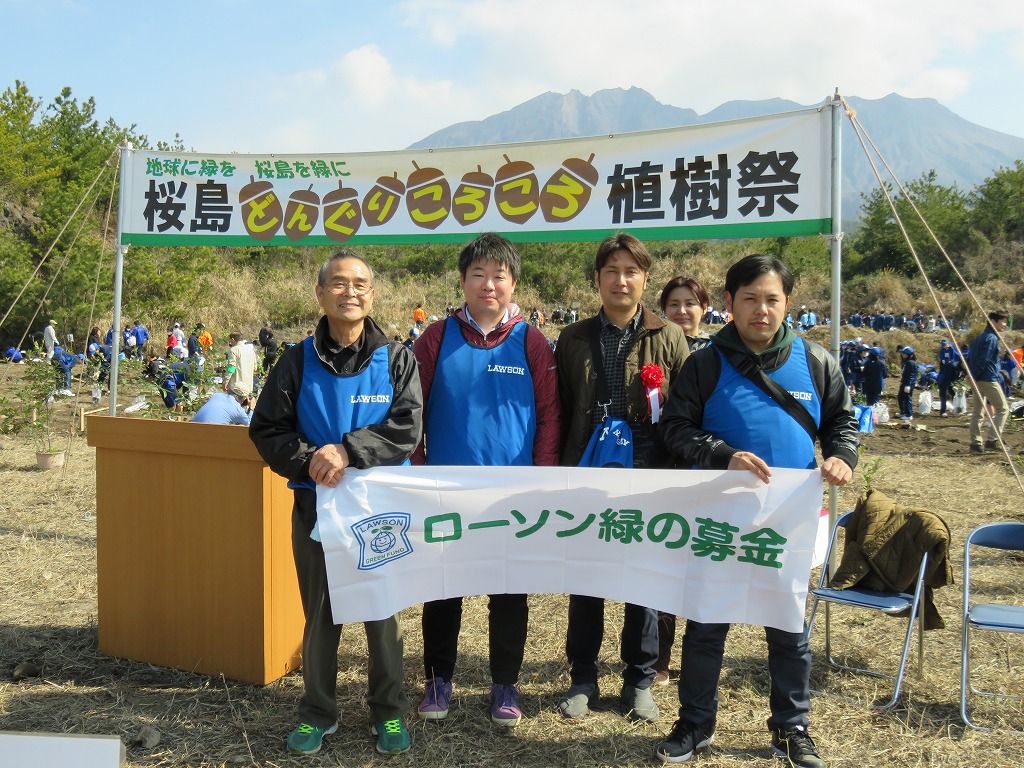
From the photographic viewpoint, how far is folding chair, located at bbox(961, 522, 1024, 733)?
3.22 meters

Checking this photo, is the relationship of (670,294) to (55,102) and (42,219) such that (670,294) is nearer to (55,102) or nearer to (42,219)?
(42,219)

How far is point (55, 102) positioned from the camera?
105ft

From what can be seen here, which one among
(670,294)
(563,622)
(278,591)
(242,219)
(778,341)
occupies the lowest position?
(563,622)

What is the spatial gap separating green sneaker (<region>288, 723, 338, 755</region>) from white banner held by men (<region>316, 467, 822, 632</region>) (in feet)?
1.56

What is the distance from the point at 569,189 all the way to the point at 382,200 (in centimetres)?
130

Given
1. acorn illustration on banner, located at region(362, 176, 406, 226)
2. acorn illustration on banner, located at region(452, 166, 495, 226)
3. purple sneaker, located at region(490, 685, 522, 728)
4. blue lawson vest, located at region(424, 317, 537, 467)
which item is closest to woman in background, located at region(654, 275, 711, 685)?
purple sneaker, located at region(490, 685, 522, 728)

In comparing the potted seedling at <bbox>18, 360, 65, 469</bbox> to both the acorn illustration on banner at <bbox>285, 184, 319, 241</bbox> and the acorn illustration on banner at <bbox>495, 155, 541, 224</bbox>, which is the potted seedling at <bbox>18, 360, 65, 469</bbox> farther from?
the acorn illustration on banner at <bbox>495, 155, 541, 224</bbox>

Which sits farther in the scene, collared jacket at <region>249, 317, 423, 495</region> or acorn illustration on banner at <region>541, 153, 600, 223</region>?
acorn illustration on banner at <region>541, 153, 600, 223</region>

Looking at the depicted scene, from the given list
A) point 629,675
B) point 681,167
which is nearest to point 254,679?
point 629,675

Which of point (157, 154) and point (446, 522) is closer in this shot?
point (446, 522)

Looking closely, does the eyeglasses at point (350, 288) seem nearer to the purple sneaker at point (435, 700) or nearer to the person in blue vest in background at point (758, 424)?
the person in blue vest in background at point (758, 424)

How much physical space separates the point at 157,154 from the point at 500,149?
271 cm

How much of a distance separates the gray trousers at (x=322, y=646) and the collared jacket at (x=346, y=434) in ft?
0.69

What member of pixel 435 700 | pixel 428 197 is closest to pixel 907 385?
pixel 428 197
